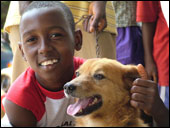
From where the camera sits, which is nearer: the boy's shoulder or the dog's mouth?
the dog's mouth

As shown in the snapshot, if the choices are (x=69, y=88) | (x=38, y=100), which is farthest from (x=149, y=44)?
(x=69, y=88)

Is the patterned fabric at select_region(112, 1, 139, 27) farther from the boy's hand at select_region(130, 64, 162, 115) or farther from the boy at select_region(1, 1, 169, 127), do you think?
the boy's hand at select_region(130, 64, 162, 115)

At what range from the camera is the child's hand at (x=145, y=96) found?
2.80 ft

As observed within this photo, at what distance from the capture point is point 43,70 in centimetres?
118

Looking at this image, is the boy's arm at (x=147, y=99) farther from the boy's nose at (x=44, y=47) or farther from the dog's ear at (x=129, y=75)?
the boy's nose at (x=44, y=47)

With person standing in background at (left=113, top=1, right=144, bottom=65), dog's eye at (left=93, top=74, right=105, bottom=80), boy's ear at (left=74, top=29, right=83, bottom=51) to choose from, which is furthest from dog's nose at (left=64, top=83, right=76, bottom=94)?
person standing in background at (left=113, top=1, right=144, bottom=65)

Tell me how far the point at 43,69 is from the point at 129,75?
39cm

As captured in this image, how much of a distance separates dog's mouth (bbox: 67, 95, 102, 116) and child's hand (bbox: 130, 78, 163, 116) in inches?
5.0

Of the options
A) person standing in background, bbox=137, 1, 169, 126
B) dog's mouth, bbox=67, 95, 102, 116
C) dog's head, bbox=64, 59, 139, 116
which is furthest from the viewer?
person standing in background, bbox=137, 1, 169, 126

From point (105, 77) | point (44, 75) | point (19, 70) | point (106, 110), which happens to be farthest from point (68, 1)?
point (106, 110)

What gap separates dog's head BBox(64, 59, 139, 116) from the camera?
93 cm

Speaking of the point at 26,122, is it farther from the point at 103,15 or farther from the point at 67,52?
the point at 103,15

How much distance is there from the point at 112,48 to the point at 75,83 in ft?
3.14

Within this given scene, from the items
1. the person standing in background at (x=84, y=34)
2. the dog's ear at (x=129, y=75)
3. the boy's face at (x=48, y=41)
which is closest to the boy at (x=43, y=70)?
the boy's face at (x=48, y=41)
